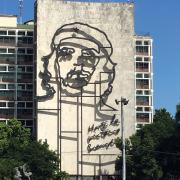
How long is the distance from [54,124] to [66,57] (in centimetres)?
983

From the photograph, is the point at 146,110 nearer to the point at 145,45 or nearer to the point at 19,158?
the point at 145,45

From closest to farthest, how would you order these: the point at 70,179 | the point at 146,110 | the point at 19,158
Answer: the point at 19,158 → the point at 70,179 → the point at 146,110

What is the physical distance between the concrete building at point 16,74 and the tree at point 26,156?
39.3ft

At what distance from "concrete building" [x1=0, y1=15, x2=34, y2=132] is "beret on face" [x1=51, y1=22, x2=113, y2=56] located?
9.16 metres

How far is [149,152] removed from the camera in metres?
79.0

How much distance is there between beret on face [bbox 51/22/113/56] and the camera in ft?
307

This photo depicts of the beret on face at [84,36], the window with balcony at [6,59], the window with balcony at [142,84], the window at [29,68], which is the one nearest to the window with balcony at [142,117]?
the window with balcony at [142,84]

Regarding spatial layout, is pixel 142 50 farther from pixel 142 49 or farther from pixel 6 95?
pixel 6 95

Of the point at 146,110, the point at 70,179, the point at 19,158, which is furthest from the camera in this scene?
the point at 146,110

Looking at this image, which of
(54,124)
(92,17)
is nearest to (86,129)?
(54,124)

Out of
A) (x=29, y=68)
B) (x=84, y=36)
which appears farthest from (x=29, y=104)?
(x=84, y=36)

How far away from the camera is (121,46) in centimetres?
9512

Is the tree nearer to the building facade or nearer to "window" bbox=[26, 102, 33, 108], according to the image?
"window" bbox=[26, 102, 33, 108]

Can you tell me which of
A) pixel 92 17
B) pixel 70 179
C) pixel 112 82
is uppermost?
pixel 92 17
